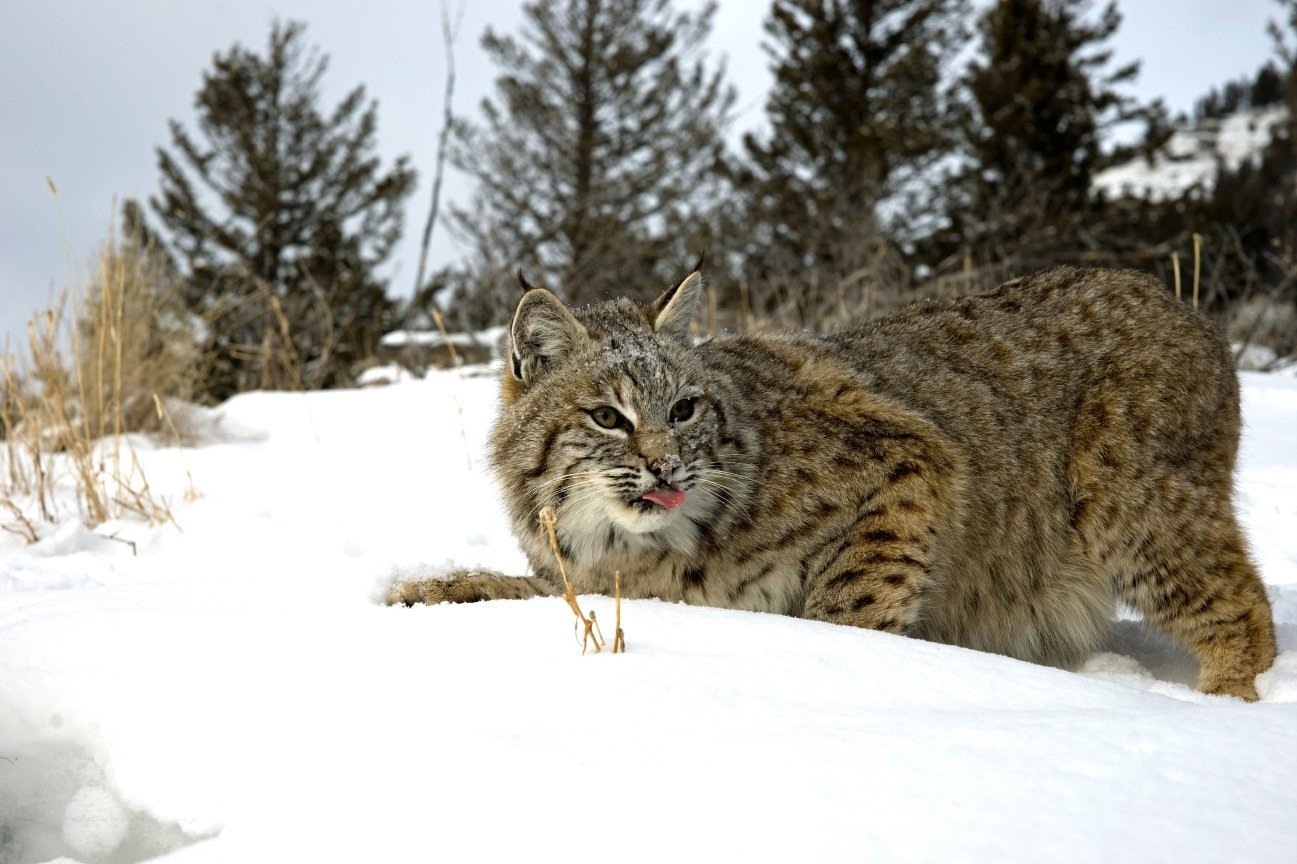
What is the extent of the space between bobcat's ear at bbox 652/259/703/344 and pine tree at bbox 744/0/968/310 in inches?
808

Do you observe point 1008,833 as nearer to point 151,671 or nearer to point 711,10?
point 151,671

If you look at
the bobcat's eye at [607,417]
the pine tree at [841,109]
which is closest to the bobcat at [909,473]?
the bobcat's eye at [607,417]

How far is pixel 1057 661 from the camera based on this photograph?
3826 millimetres

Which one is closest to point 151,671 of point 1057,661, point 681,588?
point 681,588

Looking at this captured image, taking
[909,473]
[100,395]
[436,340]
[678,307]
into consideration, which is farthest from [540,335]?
[436,340]

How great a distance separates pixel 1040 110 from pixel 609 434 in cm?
2415

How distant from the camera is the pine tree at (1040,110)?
23.7 m

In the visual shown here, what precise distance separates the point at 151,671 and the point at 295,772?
2.25 ft

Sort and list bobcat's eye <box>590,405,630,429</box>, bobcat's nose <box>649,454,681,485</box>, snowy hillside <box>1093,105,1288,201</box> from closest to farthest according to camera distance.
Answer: bobcat's nose <box>649,454,681,485</box> < bobcat's eye <box>590,405,630,429</box> < snowy hillside <box>1093,105,1288,201</box>

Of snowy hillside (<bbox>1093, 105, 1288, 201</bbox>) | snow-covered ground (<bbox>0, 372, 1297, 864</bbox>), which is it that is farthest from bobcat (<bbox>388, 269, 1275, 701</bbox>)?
snowy hillside (<bbox>1093, 105, 1288, 201</bbox>)

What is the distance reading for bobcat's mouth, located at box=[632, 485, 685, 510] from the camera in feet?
10.4

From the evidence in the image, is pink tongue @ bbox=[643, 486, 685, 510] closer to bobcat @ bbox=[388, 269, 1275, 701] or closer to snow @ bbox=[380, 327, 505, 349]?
bobcat @ bbox=[388, 269, 1275, 701]

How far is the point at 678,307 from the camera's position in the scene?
3762 mm

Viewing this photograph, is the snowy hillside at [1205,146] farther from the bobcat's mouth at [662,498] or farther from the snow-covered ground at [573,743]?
the snow-covered ground at [573,743]
